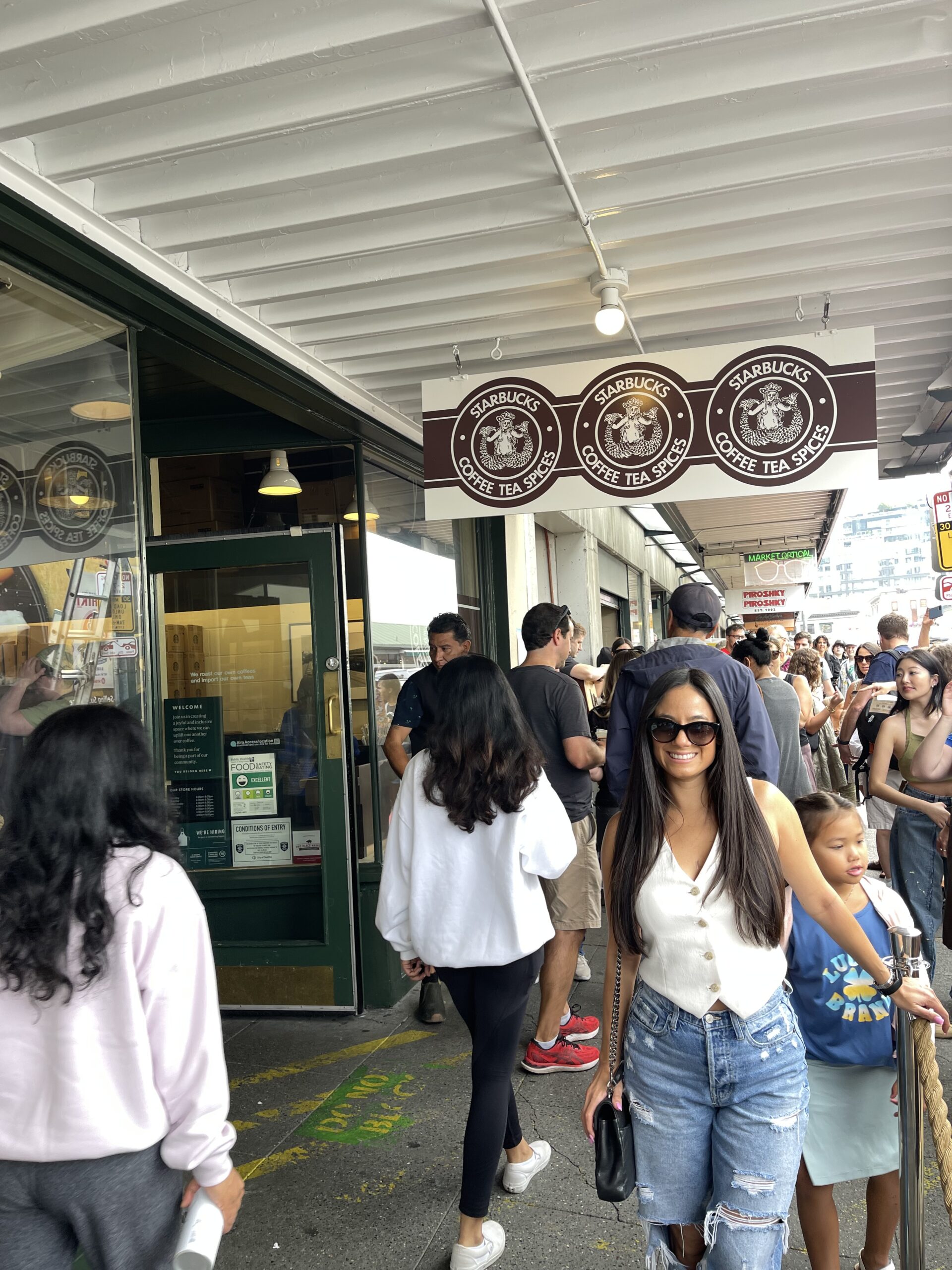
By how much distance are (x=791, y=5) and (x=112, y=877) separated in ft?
9.14

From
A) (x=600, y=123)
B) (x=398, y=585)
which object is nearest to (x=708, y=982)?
(x=600, y=123)

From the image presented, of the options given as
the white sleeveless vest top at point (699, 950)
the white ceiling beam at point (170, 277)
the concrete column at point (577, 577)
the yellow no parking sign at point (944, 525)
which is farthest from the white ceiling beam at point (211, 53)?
the yellow no parking sign at point (944, 525)

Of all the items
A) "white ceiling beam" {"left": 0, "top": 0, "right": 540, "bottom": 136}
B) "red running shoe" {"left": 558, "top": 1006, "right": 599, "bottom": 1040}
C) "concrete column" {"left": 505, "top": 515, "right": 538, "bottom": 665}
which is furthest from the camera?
"concrete column" {"left": 505, "top": 515, "right": 538, "bottom": 665}

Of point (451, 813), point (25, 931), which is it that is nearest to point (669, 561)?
point (451, 813)

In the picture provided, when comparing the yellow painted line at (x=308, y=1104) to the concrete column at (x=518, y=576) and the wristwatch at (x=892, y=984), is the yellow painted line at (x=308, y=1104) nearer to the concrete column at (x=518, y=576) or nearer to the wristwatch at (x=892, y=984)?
the wristwatch at (x=892, y=984)

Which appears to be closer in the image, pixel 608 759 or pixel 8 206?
pixel 8 206

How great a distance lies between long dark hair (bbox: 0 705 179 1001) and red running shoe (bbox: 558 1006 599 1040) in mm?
3058

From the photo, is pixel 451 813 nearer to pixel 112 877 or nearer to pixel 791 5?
pixel 112 877

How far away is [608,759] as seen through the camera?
12.0 feet

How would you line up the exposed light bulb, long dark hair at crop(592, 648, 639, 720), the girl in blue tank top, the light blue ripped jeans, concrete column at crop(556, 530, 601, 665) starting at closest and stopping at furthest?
the light blue ripped jeans → the girl in blue tank top → the exposed light bulb → long dark hair at crop(592, 648, 639, 720) → concrete column at crop(556, 530, 601, 665)

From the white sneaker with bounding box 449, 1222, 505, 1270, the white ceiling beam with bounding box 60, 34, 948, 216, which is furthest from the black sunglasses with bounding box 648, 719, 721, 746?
the white ceiling beam with bounding box 60, 34, 948, 216

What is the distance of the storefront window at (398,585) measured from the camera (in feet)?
18.7

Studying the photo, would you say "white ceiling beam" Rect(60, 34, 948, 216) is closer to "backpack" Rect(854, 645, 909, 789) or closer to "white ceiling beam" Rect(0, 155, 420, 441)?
"white ceiling beam" Rect(0, 155, 420, 441)

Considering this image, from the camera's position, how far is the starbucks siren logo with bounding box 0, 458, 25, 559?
321cm
